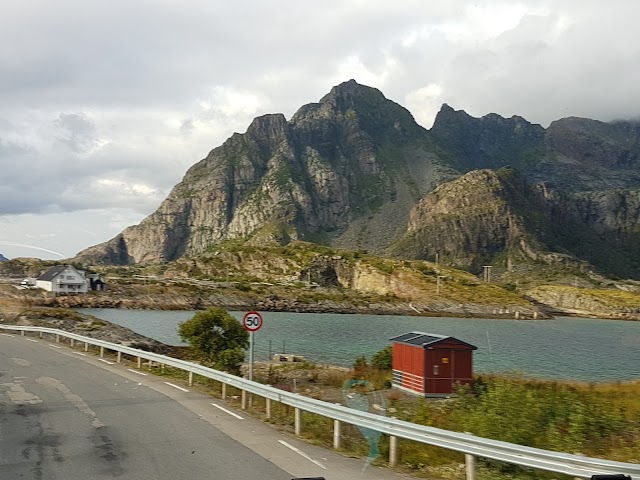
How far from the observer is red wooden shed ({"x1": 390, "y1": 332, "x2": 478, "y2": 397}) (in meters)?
28.7

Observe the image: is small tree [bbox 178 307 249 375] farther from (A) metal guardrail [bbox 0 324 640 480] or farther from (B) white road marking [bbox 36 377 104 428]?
(A) metal guardrail [bbox 0 324 640 480]

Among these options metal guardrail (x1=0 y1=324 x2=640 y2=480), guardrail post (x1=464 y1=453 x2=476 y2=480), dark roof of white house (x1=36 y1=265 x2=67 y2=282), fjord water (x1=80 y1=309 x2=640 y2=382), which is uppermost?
dark roof of white house (x1=36 y1=265 x2=67 y2=282)

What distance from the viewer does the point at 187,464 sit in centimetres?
1055

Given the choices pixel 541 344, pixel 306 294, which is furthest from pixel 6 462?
pixel 306 294

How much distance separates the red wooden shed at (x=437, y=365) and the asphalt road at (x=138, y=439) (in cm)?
1230

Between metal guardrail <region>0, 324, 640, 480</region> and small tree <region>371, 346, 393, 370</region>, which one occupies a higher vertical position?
metal guardrail <region>0, 324, 640, 480</region>

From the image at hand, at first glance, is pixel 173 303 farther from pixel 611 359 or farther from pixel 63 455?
pixel 63 455

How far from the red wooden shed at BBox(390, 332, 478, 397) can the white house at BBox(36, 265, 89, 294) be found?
112553 mm

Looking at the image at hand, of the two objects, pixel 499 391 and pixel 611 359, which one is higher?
pixel 499 391

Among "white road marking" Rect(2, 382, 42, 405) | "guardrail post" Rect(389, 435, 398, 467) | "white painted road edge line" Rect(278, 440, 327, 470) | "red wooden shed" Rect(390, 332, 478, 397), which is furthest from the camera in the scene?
"red wooden shed" Rect(390, 332, 478, 397)

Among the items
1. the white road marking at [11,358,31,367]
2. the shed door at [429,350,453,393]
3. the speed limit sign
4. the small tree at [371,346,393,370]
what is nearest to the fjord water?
the small tree at [371,346,393,370]

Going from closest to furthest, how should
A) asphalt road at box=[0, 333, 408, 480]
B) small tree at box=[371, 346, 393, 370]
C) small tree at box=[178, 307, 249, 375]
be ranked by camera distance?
asphalt road at box=[0, 333, 408, 480], small tree at box=[178, 307, 249, 375], small tree at box=[371, 346, 393, 370]

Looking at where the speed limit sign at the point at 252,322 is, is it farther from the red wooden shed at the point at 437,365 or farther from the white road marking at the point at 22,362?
the red wooden shed at the point at 437,365

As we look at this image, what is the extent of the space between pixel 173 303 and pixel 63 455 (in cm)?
12863
